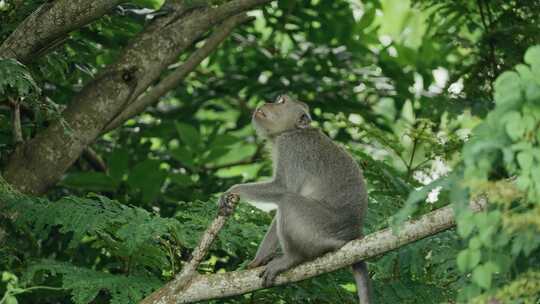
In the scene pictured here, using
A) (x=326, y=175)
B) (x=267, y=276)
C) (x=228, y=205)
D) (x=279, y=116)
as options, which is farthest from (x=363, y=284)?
(x=279, y=116)

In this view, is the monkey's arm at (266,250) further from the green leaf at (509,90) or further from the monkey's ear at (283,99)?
the green leaf at (509,90)

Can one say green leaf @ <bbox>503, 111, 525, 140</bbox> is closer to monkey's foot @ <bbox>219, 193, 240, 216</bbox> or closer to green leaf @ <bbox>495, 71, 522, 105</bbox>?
green leaf @ <bbox>495, 71, 522, 105</bbox>

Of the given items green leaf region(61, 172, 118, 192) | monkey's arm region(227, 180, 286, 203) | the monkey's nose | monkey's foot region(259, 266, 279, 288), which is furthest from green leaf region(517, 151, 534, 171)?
green leaf region(61, 172, 118, 192)

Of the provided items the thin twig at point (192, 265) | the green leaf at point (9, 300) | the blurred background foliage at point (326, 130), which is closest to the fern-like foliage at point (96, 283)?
the blurred background foliage at point (326, 130)

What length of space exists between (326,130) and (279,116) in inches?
62.6

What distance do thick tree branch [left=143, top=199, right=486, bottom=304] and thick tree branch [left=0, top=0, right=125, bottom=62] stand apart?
5.99 ft

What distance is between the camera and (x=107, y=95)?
6.84 metres

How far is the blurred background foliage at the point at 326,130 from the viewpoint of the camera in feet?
10.1

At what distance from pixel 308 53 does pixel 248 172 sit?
2276mm

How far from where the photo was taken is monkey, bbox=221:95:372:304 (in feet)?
19.5

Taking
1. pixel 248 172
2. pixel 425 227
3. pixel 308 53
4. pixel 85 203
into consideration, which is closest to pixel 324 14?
pixel 308 53

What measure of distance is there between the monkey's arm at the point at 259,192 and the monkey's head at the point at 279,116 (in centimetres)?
93

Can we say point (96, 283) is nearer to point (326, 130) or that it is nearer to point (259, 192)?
point (259, 192)

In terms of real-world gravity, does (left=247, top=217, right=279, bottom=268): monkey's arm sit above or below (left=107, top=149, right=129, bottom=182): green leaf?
above
